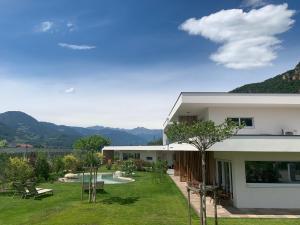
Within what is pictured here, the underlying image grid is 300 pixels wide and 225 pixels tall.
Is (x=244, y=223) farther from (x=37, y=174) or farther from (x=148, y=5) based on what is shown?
(x=37, y=174)

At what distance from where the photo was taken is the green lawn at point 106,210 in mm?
14688

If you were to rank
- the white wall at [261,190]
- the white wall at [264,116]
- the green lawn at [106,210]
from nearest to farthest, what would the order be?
the green lawn at [106,210] < the white wall at [261,190] < the white wall at [264,116]

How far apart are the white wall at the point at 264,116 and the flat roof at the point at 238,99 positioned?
65cm

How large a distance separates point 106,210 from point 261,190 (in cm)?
837

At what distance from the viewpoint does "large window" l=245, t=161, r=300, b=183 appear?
18.2 m

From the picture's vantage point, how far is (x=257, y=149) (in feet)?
56.2

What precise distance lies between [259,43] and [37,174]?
2317 centimetres

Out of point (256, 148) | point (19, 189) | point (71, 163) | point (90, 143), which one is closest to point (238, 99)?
point (256, 148)

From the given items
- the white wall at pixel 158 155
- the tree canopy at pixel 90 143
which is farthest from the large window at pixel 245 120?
the white wall at pixel 158 155

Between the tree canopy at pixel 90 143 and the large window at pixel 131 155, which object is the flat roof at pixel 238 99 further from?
the large window at pixel 131 155

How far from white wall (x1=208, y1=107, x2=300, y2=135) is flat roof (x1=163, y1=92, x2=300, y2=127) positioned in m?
0.65

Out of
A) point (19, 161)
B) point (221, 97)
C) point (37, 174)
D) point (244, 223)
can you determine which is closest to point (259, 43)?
point (221, 97)

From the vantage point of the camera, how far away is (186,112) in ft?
85.9

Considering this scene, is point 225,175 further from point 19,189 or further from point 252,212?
Answer: point 19,189
